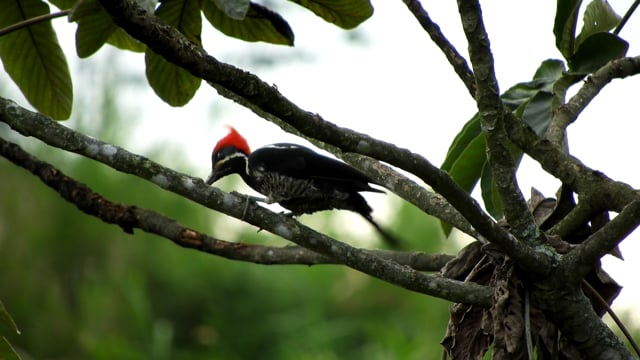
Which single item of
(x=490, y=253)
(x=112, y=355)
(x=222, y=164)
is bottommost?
A: (x=112, y=355)

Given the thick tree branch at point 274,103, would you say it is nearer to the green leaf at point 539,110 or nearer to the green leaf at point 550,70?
the green leaf at point 539,110

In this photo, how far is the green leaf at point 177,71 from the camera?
11.3ft

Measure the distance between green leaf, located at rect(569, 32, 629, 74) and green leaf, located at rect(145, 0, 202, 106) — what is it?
1241 millimetres

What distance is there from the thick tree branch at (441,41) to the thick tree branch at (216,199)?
0.53m

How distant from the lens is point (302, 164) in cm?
466

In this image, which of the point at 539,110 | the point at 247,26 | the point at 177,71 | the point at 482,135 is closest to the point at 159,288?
the point at 177,71

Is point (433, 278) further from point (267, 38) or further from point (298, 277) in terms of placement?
point (298, 277)

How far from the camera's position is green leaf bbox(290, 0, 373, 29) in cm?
332

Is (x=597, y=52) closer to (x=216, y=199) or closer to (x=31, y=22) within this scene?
(x=216, y=199)

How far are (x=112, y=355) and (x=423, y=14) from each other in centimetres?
608

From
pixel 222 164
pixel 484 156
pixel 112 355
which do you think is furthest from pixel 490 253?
pixel 112 355

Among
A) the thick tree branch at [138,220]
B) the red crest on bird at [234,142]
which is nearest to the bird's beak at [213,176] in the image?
the red crest on bird at [234,142]

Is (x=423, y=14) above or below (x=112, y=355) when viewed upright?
above

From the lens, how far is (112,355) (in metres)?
8.26
